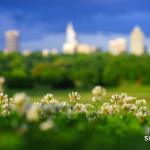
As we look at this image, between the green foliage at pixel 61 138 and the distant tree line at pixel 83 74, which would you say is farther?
the distant tree line at pixel 83 74

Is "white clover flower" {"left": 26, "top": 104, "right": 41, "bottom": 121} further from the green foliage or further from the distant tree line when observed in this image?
the distant tree line

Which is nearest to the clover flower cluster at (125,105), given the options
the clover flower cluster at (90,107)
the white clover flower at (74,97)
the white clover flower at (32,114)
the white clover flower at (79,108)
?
the clover flower cluster at (90,107)

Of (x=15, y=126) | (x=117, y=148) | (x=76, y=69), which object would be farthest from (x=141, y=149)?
(x=76, y=69)

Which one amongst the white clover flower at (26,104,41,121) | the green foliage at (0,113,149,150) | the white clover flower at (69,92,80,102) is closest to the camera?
the green foliage at (0,113,149,150)

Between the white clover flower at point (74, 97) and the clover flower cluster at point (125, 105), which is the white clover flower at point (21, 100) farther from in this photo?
the white clover flower at point (74, 97)

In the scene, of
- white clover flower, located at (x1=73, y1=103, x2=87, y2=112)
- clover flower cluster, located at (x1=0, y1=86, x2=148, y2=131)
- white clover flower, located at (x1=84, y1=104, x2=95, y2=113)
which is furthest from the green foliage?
white clover flower, located at (x1=84, y1=104, x2=95, y2=113)

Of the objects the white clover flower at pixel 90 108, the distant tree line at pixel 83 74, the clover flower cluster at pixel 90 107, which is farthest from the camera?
the distant tree line at pixel 83 74

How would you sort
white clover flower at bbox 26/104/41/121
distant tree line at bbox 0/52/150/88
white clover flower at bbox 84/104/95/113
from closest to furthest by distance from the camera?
white clover flower at bbox 26/104/41/121, white clover flower at bbox 84/104/95/113, distant tree line at bbox 0/52/150/88

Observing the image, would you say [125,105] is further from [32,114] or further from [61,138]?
[61,138]

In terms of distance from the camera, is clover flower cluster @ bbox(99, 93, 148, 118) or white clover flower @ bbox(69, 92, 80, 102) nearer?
clover flower cluster @ bbox(99, 93, 148, 118)

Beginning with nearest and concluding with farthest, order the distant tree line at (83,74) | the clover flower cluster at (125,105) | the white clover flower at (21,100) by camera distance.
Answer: the white clover flower at (21,100)
the clover flower cluster at (125,105)
the distant tree line at (83,74)

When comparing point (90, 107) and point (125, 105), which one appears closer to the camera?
point (125, 105)

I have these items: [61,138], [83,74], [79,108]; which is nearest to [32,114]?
[61,138]
